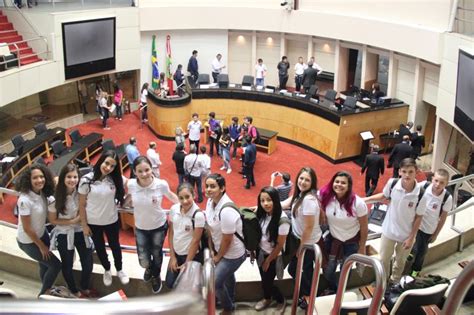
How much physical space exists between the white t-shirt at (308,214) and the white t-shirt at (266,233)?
0.56 feet

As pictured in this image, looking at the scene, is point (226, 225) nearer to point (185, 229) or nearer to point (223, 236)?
point (223, 236)

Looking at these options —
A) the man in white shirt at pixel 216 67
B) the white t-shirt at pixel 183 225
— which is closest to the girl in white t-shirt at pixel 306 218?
the white t-shirt at pixel 183 225

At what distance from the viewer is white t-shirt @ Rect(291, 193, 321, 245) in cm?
475

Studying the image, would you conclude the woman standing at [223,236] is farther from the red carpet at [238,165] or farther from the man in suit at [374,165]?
the man in suit at [374,165]

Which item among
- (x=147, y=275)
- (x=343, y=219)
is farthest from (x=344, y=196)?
(x=147, y=275)

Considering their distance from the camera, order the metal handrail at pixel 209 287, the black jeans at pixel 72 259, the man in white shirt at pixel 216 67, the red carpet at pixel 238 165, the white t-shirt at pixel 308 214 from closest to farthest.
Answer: the metal handrail at pixel 209 287, the white t-shirt at pixel 308 214, the black jeans at pixel 72 259, the red carpet at pixel 238 165, the man in white shirt at pixel 216 67

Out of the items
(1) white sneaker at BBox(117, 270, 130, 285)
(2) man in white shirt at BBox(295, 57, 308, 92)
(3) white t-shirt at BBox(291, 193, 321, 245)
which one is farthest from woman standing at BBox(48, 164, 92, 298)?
(2) man in white shirt at BBox(295, 57, 308, 92)

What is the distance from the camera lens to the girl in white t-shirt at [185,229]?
4520 mm

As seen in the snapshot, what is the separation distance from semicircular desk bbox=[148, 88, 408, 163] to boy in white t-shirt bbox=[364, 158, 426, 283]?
9546 millimetres

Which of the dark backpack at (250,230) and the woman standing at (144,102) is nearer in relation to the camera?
the dark backpack at (250,230)

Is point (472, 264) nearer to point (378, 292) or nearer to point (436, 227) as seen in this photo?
point (378, 292)

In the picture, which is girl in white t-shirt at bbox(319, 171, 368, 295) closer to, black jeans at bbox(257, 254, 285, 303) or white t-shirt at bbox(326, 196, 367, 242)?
white t-shirt at bbox(326, 196, 367, 242)

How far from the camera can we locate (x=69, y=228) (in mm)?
4957

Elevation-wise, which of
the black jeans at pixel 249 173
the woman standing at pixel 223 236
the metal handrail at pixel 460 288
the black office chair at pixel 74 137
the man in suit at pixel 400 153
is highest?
the metal handrail at pixel 460 288
